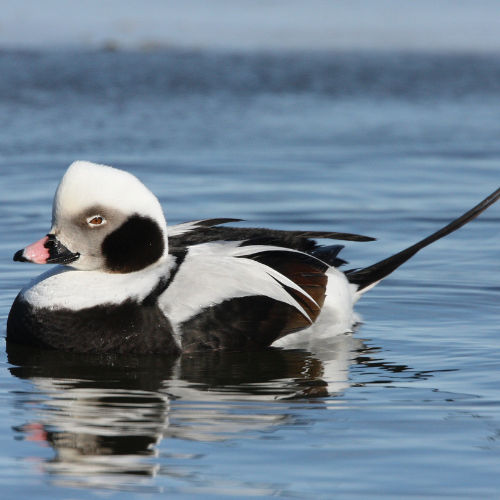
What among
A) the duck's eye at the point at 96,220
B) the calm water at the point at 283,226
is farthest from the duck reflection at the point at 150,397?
the duck's eye at the point at 96,220

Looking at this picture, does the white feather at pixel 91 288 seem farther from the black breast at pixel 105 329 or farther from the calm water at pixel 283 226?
the calm water at pixel 283 226

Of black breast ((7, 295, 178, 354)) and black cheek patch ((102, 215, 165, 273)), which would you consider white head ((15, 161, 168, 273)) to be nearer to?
black cheek patch ((102, 215, 165, 273))


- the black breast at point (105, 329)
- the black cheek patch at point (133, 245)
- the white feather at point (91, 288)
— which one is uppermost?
the black cheek patch at point (133, 245)

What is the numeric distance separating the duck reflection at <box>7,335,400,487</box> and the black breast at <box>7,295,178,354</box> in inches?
2.4

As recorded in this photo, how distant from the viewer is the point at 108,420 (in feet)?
16.2

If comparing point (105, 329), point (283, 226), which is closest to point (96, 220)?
point (105, 329)

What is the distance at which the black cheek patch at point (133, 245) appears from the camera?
6.02 m

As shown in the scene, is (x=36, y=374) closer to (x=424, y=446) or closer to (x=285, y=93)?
(x=424, y=446)

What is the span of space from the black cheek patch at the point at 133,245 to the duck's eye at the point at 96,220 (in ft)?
0.30

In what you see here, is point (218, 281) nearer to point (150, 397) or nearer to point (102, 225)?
point (102, 225)

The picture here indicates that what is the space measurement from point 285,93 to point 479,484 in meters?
8.81

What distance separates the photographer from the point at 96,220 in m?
5.96

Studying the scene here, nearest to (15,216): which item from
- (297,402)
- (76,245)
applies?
(76,245)

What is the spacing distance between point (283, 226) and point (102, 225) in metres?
2.95
